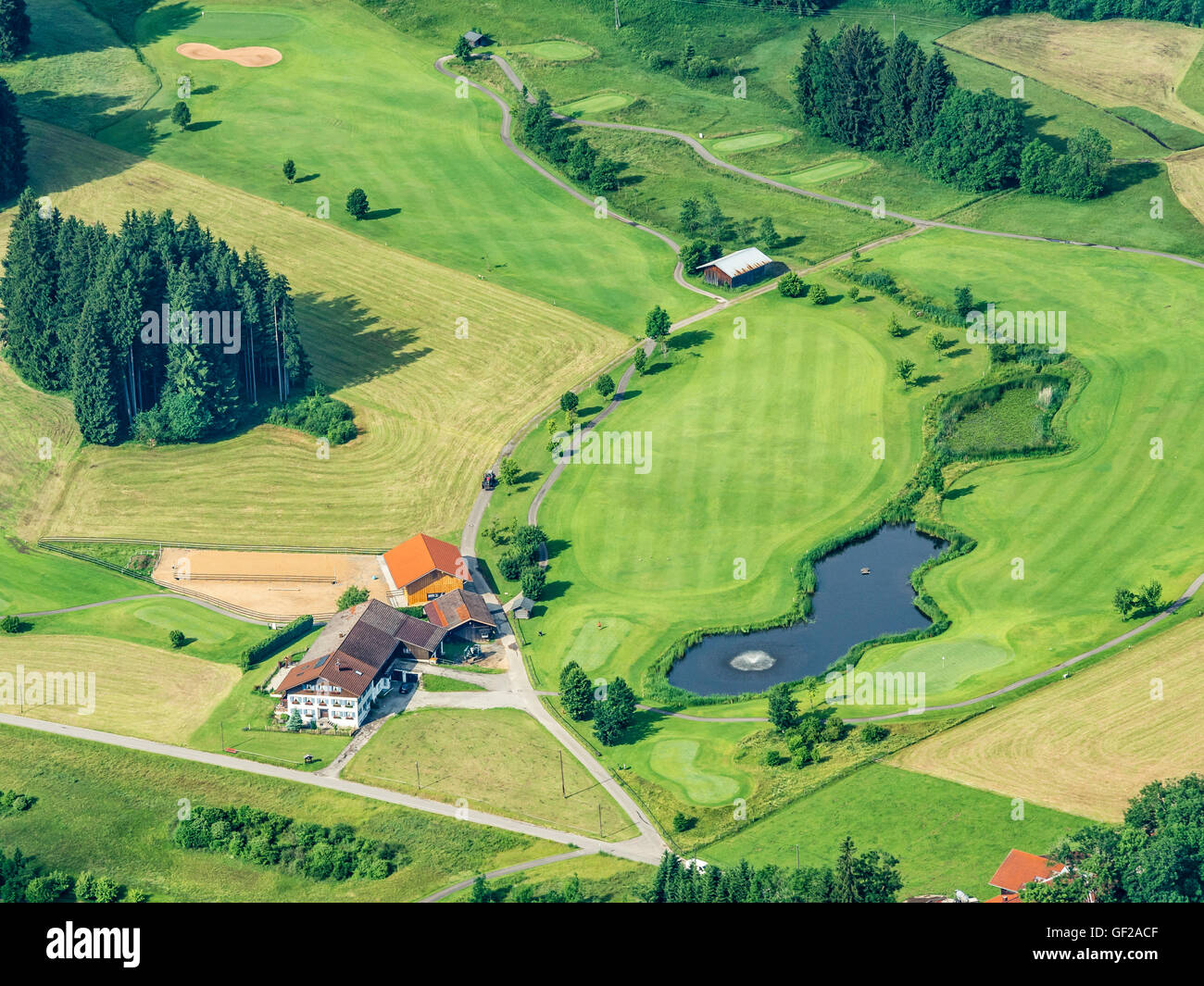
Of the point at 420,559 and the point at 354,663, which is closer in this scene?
the point at 354,663

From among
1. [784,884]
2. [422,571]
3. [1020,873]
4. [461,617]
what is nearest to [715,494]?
[422,571]

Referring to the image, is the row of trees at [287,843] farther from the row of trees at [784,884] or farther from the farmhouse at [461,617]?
the farmhouse at [461,617]

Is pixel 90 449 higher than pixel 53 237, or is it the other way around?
pixel 53 237

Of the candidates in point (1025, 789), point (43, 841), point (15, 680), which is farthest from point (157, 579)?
point (1025, 789)

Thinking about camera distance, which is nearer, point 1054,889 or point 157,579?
point 1054,889

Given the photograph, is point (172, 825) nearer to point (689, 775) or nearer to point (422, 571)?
point (422, 571)

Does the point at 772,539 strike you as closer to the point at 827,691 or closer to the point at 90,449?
the point at 827,691
